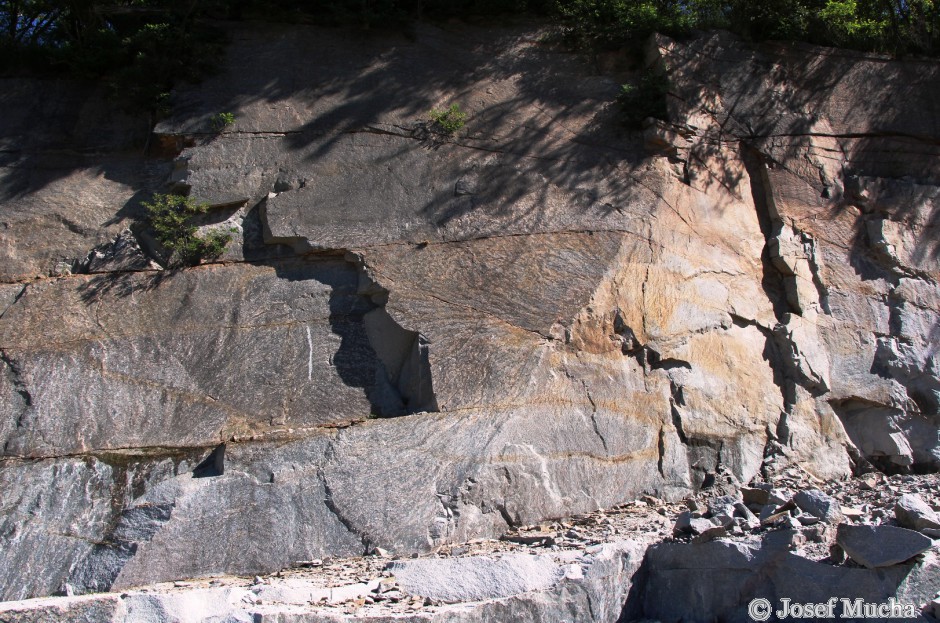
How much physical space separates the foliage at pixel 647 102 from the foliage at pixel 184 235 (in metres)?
3.37

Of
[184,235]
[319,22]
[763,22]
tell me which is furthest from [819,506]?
[319,22]

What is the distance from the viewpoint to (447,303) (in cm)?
587

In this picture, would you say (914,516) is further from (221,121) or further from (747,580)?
(221,121)

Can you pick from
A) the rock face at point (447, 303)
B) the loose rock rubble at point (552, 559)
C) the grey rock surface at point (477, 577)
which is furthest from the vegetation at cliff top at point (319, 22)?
the grey rock surface at point (477, 577)

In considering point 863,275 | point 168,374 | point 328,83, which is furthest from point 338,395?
point 863,275

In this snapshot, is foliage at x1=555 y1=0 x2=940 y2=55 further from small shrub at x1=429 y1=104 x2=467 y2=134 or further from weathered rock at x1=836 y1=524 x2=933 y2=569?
weathered rock at x1=836 y1=524 x2=933 y2=569

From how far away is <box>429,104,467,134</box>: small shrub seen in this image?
22.3ft

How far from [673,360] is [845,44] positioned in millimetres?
3841

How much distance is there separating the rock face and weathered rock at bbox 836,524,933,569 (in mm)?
1735

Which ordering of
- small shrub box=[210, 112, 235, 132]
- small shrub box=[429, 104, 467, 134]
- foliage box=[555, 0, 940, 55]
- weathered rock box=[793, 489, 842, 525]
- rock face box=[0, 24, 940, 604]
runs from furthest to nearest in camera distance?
foliage box=[555, 0, 940, 55]
small shrub box=[429, 104, 467, 134]
small shrub box=[210, 112, 235, 132]
rock face box=[0, 24, 940, 604]
weathered rock box=[793, 489, 842, 525]

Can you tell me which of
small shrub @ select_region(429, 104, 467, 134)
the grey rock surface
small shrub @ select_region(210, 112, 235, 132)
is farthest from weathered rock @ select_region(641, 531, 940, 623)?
small shrub @ select_region(210, 112, 235, 132)

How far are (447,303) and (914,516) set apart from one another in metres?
3.09

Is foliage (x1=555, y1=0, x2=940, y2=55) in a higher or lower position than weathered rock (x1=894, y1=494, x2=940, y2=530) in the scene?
higher

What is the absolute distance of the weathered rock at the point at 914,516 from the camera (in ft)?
13.2
